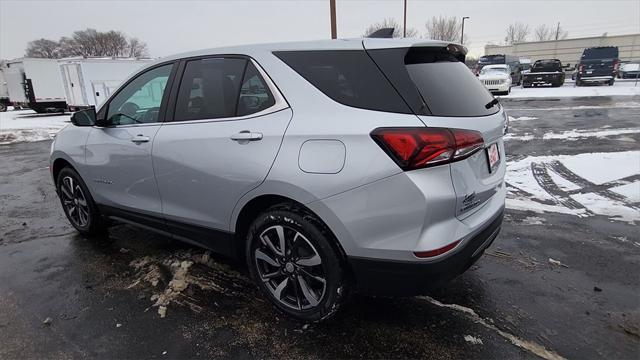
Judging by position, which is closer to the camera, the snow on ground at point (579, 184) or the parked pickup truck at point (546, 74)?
the snow on ground at point (579, 184)

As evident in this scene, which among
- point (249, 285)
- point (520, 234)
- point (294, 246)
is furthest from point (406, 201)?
point (520, 234)

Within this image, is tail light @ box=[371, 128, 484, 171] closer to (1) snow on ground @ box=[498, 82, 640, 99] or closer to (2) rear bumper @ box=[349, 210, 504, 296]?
(2) rear bumper @ box=[349, 210, 504, 296]

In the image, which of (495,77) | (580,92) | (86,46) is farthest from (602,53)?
(86,46)

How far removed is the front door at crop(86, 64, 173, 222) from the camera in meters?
3.42

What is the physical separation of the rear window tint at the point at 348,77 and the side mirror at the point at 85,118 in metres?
2.28

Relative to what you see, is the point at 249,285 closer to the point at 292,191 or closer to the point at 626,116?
the point at 292,191

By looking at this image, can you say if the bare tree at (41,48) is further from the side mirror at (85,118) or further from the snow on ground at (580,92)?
the side mirror at (85,118)

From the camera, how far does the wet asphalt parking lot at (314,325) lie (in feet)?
8.43

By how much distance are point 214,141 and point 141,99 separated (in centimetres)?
132

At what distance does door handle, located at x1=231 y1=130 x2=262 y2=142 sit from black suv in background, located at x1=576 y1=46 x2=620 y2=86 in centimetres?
2832

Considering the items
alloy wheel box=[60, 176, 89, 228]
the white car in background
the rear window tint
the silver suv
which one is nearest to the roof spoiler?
the silver suv

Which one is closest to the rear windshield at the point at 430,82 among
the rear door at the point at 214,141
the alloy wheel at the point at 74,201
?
the rear door at the point at 214,141

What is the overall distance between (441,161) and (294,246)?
1074 mm

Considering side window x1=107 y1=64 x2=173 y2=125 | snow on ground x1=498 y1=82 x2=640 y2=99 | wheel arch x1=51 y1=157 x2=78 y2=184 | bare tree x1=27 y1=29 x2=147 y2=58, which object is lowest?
snow on ground x1=498 y1=82 x2=640 y2=99
